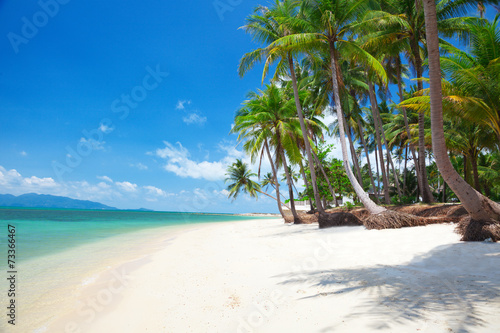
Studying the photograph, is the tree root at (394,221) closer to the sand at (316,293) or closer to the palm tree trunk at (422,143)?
the sand at (316,293)

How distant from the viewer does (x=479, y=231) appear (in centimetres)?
503

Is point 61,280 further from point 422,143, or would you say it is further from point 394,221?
point 422,143

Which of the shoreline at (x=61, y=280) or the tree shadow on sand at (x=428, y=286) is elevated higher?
the tree shadow on sand at (x=428, y=286)

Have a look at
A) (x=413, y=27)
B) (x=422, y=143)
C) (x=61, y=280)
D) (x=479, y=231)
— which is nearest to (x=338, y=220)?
(x=479, y=231)

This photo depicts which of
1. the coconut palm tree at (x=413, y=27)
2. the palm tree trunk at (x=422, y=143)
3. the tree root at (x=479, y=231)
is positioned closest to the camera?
the tree root at (x=479, y=231)

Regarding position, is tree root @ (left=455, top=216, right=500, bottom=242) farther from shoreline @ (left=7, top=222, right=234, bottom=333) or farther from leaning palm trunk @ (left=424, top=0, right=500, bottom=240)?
shoreline @ (left=7, top=222, right=234, bottom=333)

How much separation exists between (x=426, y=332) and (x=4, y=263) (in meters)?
9.61

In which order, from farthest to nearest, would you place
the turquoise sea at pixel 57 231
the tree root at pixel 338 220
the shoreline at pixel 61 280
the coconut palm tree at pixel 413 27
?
the coconut palm tree at pixel 413 27, the tree root at pixel 338 220, the turquoise sea at pixel 57 231, the shoreline at pixel 61 280

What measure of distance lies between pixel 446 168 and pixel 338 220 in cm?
611

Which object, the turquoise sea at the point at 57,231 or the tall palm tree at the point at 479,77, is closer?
the tall palm tree at the point at 479,77

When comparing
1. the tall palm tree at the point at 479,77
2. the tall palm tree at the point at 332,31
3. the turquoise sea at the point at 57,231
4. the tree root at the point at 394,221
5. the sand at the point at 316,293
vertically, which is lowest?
the turquoise sea at the point at 57,231

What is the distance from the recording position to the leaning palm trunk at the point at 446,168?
4.72 m

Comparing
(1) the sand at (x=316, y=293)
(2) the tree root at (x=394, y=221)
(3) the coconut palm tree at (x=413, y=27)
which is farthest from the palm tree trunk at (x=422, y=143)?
(1) the sand at (x=316, y=293)

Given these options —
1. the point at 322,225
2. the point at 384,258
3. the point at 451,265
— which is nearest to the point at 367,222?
the point at 322,225
